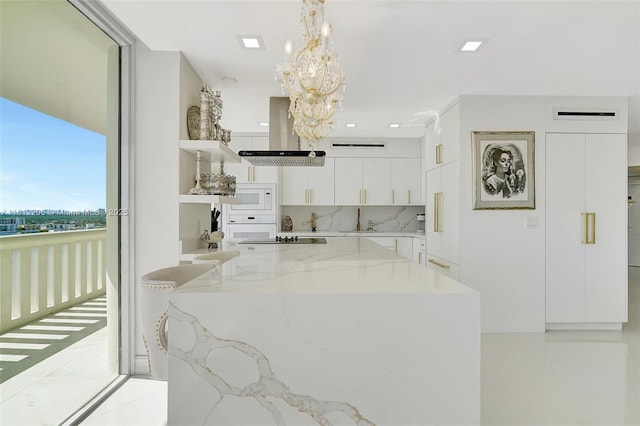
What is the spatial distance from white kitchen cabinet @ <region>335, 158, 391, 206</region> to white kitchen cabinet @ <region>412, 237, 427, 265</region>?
0.84m

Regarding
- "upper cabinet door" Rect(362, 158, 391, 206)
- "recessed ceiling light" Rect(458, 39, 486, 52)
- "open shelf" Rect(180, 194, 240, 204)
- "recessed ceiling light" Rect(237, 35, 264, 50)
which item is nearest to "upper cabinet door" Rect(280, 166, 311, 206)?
"upper cabinet door" Rect(362, 158, 391, 206)

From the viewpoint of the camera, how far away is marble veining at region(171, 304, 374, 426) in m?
1.26

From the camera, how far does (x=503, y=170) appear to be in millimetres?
3949

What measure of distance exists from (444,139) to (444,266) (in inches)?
58.2

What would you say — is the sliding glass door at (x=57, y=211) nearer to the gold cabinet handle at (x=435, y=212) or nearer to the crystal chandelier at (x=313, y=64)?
the crystal chandelier at (x=313, y=64)

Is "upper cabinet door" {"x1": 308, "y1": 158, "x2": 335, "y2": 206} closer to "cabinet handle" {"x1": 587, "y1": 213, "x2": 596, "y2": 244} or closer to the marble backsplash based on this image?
the marble backsplash

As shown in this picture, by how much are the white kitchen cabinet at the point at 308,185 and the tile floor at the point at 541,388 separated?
320 centimetres

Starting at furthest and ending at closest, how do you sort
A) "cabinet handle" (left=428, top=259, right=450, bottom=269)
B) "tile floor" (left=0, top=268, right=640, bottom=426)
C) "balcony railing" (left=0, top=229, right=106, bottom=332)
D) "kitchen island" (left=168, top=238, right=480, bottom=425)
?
1. "cabinet handle" (left=428, top=259, right=450, bottom=269)
2. "tile floor" (left=0, top=268, right=640, bottom=426)
3. "balcony railing" (left=0, top=229, right=106, bottom=332)
4. "kitchen island" (left=168, top=238, right=480, bottom=425)

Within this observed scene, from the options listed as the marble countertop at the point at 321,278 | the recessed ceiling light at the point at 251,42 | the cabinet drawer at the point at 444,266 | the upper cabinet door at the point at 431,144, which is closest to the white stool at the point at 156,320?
the marble countertop at the point at 321,278

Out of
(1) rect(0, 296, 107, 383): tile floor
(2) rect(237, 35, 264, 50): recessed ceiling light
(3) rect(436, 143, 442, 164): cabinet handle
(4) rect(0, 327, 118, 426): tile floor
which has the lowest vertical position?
(4) rect(0, 327, 118, 426): tile floor

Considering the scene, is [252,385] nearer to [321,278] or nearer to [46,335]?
[321,278]

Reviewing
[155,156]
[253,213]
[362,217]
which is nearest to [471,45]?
[155,156]

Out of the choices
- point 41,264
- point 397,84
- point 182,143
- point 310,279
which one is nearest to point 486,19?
point 397,84

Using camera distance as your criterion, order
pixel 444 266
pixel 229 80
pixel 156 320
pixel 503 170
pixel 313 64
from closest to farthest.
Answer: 1. pixel 156 320
2. pixel 313 64
3. pixel 229 80
4. pixel 503 170
5. pixel 444 266
